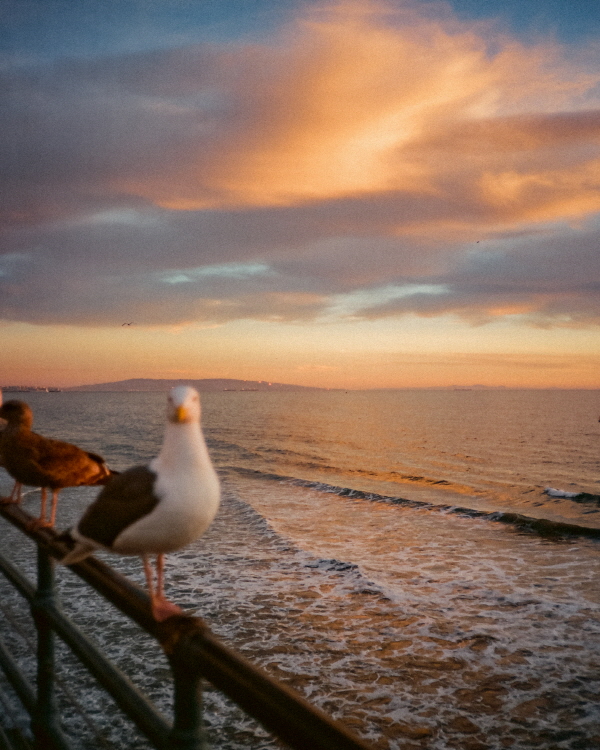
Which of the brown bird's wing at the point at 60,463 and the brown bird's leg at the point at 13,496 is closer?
the brown bird's wing at the point at 60,463

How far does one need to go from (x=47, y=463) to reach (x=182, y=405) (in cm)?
255

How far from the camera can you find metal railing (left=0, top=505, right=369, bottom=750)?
1.35 meters

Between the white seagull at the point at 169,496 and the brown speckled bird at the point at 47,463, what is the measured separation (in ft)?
6.73

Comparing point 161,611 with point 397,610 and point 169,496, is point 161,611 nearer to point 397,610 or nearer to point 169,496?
point 169,496

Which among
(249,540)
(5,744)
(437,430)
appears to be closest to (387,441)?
(437,430)

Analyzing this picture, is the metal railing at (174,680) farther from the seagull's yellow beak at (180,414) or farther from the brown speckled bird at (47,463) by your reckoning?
the brown speckled bird at (47,463)

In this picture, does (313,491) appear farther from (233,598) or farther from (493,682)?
(493,682)

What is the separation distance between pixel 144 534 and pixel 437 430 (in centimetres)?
6930

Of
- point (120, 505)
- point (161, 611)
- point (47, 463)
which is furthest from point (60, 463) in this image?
point (161, 611)

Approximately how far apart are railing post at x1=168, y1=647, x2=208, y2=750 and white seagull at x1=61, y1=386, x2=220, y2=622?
55 cm

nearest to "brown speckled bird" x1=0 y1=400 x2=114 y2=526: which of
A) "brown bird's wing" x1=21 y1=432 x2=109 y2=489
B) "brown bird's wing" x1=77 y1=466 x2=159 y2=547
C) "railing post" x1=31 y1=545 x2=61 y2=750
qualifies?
"brown bird's wing" x1=21 y1=432 x2=109 y2=489

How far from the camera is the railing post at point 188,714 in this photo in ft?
5.35

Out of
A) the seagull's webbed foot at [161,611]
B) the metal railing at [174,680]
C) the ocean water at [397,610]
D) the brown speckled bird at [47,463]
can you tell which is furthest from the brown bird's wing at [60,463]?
the seagull's webbed foot at [161,611]

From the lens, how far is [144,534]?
236 centimetres
